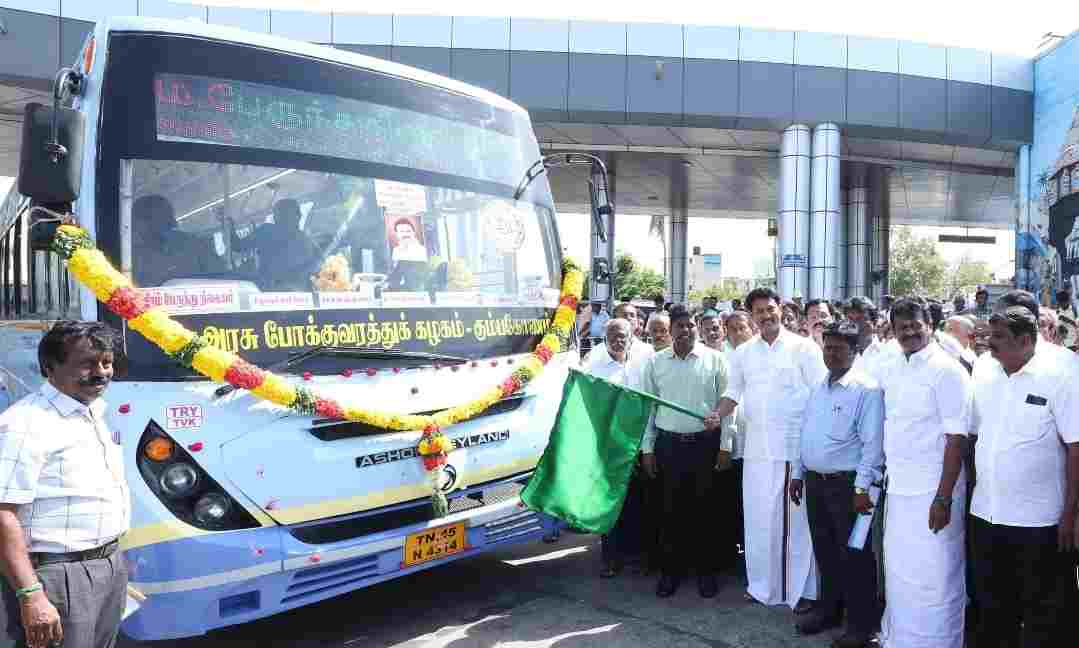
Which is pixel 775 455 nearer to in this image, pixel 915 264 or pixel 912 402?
pixel 912 402

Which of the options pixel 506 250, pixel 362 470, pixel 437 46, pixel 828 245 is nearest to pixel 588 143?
pixel 437 46

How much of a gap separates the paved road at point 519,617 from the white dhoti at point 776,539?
0.43 ft

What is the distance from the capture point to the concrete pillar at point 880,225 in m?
23.5

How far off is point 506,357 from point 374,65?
5.94ft

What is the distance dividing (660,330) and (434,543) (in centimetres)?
224

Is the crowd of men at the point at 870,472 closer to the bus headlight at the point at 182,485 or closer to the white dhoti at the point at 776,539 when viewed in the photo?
the white dhoti at the point at 776,539

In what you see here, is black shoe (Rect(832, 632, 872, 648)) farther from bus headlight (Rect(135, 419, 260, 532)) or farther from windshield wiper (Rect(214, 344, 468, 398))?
bus headlight (Rect(135, 419, 260, 532))

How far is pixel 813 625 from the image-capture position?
14.7 ft

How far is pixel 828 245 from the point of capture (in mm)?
17750

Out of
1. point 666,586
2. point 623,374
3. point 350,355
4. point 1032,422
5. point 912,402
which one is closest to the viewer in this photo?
point 1032,422

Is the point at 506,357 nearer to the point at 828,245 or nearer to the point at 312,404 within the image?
the point at 312,404

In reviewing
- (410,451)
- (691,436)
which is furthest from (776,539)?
(410,451)

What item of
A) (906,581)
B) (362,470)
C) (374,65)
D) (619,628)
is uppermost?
(374,65)

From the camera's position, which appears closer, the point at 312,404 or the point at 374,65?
the point at 312,404
